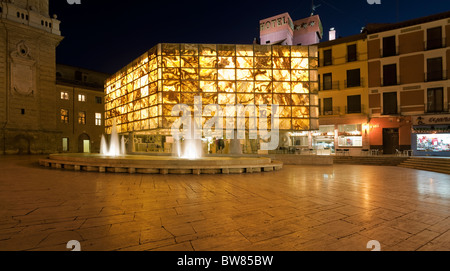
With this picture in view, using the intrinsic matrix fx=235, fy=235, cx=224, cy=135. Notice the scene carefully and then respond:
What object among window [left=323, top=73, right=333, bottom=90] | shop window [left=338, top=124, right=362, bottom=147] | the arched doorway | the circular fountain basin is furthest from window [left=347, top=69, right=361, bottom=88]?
the arched doorway

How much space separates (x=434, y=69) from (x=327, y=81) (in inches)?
378

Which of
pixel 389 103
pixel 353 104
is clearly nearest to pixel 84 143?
pixel 353 104

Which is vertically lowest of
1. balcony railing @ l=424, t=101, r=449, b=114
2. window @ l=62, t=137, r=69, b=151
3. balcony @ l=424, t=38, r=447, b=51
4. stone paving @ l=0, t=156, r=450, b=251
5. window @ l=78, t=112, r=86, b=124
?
stone paving @ l=0, t=156, r=450, b=251

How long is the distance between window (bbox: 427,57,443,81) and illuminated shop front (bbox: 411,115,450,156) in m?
3.88

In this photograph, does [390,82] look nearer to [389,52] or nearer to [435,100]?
[389,52]

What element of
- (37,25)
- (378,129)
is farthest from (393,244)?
(37,25)

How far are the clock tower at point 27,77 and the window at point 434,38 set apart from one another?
136ft

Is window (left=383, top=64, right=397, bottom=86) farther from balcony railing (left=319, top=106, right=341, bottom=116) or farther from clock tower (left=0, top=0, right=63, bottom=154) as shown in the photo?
clock tower (left=0, top=0, right=63, bottom=154)

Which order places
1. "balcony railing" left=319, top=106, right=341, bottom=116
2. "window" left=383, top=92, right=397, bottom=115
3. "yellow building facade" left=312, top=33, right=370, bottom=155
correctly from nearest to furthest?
"window" left=383, top=92, right=397, bottom=115, "yellow building facade" left=312, top=33, right=370, bottom=155, "balcony railing" left=319, top=106, right=341, bottom=116

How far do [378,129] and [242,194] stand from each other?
78.9ft

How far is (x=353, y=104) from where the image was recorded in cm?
2628

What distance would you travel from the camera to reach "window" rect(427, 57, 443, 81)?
73.2 feet

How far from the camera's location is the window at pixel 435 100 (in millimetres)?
21970
